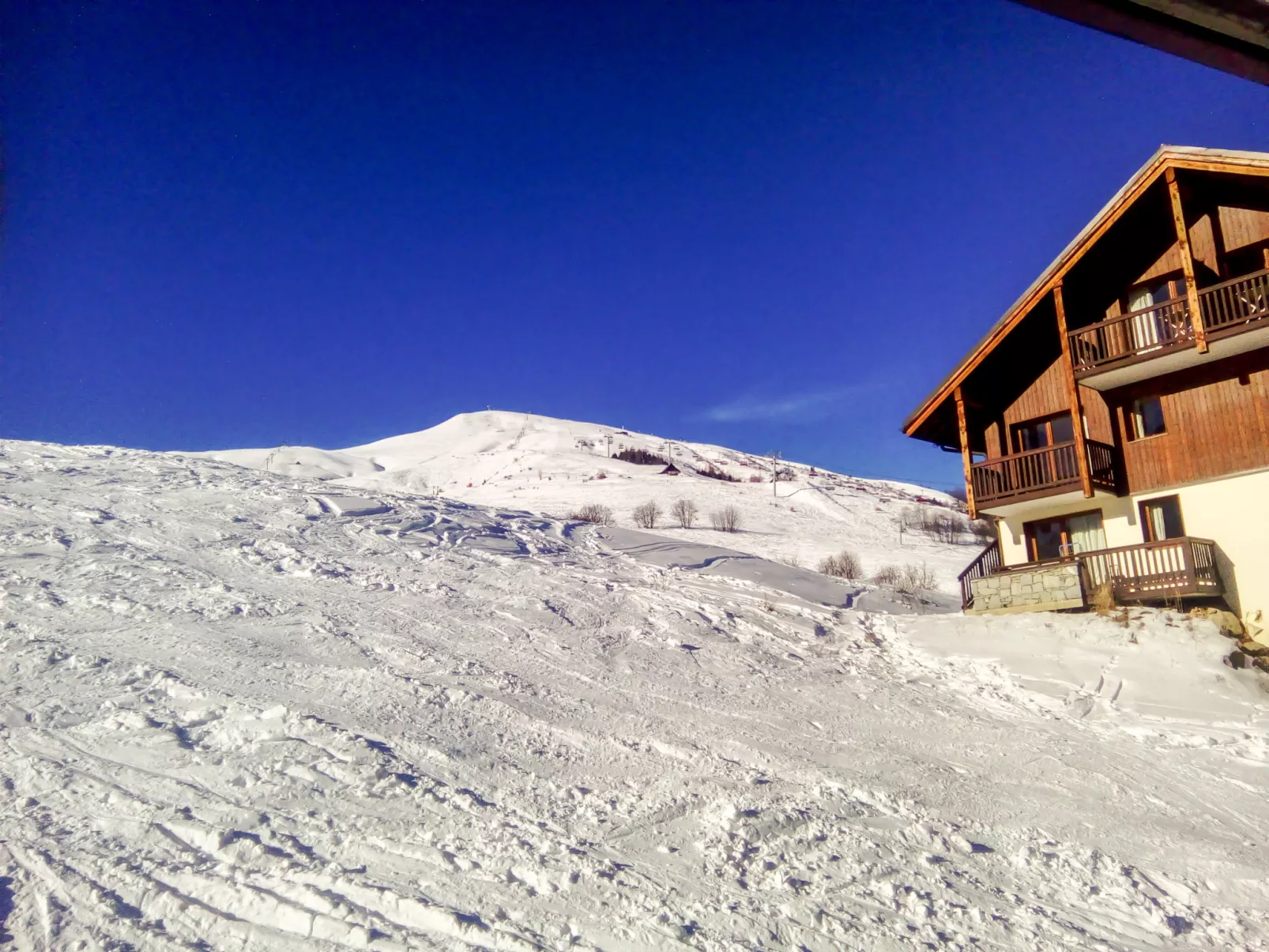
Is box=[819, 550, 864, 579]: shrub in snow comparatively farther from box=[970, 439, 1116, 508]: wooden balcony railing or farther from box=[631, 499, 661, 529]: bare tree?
box=[631, 499, 661, 529]: bare tree

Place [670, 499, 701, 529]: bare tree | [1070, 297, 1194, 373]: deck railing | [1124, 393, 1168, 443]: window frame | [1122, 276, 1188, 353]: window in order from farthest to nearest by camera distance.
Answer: [670, 499, 701, 529]: bare tree → [1124, 393, 1168, 443]: window frame → [1122, 276, 1188, 353]: window → [1070, 297, 1194, 373]: deck railing

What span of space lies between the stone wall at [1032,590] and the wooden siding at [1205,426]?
2580mm

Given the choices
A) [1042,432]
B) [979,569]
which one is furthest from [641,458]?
[1042,432]

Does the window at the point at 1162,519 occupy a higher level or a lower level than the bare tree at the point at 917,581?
higher

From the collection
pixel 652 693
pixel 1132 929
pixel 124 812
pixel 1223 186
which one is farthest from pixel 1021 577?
pixel 124 812

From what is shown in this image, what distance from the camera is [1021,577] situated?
1852cm

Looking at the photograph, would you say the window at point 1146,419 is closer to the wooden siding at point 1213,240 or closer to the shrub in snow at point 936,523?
the wooden siding at point 1213,240

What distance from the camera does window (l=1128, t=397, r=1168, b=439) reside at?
18109 millimetres

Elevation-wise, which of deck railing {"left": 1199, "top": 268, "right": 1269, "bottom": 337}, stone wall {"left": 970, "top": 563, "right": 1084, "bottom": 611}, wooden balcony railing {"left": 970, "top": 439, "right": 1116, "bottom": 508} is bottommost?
stone wall {"left": 970, "top": 563, "right": 1084, "bottom": 611}

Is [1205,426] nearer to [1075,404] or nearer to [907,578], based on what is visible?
[1075,404]

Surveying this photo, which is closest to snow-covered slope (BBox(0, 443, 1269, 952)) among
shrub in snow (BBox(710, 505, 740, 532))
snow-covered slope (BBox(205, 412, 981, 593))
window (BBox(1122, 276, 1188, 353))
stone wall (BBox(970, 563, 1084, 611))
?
stone wall (BBox(970, 563, 1084, 611))

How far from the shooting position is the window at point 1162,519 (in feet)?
56.8

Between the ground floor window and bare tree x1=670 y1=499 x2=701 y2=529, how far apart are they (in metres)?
20.9

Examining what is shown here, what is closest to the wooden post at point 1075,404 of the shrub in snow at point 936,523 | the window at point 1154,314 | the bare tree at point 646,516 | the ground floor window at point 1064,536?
the window at point 1154,314
